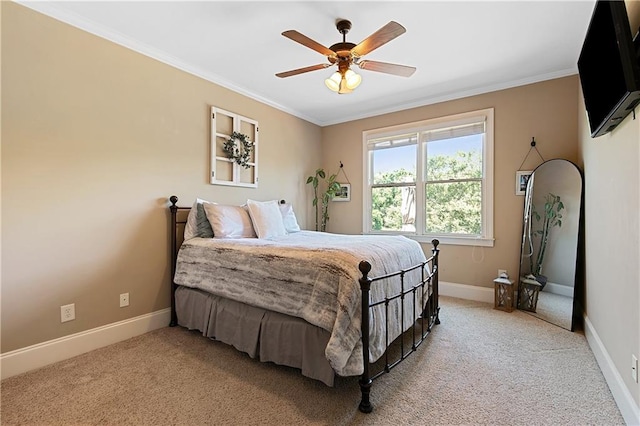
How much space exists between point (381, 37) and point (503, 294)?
2.92 metres

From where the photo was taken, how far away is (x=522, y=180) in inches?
133

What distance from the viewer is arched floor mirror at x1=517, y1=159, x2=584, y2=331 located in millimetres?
2837

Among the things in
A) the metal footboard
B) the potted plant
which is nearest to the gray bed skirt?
the metal footboard

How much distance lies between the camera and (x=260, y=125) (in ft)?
12.9

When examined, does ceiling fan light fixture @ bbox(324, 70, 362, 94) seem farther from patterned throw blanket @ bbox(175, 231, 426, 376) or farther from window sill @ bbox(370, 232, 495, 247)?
window sill @ bbox(370, 232, 495, 247)

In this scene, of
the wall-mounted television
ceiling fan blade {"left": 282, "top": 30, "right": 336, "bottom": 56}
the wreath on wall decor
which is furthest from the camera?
the wreath on wall decor

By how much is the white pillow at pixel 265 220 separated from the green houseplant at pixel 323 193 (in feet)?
5.01

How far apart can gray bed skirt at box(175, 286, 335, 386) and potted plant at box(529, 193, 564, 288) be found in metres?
2.67

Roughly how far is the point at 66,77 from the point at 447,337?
377 centimetres

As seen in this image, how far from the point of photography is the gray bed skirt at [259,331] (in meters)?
1.85

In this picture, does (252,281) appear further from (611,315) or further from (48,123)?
(611,315)

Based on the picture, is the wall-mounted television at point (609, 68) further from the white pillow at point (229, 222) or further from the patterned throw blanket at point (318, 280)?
the white pillow at point (229, 222)

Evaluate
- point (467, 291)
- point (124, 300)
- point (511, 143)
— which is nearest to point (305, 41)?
point (124, 300)

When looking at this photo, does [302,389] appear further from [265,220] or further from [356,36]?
[356,36]
